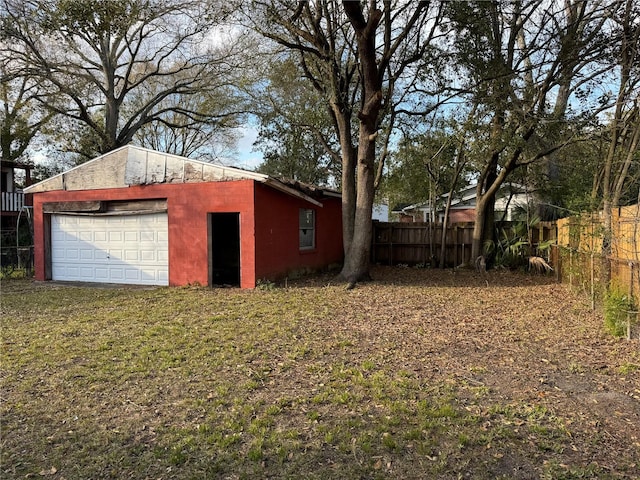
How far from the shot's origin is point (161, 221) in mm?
11734

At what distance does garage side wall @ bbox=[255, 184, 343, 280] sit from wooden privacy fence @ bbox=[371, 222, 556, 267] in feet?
6.58

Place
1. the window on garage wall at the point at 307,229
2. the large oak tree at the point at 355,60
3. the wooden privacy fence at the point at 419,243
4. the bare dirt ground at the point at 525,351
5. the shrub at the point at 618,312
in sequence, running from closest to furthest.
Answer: the bare dirt ground at the point at 525,351 → the shrub at the point at 618,312 → the large oak tree at the point at 355,60 → the window on garage wall at the point at 307,229 → the wooden privacy fence at the point at 419,243

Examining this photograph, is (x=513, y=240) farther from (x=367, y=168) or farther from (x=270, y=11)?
(x=270, y=11)

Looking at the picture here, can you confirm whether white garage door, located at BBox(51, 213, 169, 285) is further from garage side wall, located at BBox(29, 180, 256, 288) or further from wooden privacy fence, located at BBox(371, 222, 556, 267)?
wooden privacy fence, located at BBox(371, 222, 556, 267)

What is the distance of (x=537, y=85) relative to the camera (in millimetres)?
11359

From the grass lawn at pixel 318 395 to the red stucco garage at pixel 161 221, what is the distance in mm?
3504

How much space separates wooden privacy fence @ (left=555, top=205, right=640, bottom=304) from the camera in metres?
6.06

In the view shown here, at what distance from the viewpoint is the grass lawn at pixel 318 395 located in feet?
10.00

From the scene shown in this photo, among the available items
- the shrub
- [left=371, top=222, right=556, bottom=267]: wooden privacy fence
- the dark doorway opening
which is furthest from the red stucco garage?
the shrub

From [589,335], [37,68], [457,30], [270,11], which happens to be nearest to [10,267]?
[37,68]

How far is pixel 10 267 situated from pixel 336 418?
1456 cm

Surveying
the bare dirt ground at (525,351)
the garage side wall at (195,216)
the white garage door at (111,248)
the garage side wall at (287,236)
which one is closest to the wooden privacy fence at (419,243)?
the garage side wall at (287,236)

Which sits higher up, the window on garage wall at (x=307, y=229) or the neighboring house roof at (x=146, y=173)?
the neighboring house roof at (x=146, y=173)

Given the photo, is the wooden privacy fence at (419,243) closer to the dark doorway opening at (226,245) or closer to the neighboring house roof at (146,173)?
the neighboring house roof at (146,173)
